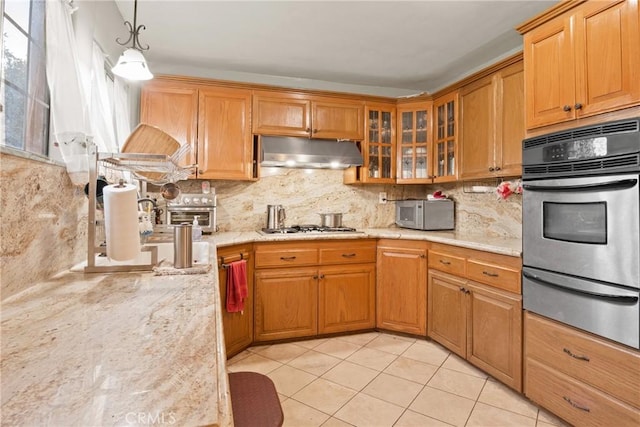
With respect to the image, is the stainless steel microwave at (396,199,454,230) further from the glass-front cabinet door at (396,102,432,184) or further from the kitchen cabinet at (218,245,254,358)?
the kitchen cabinet at (218,245,254,358)

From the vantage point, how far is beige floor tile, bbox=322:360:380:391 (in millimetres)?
2186

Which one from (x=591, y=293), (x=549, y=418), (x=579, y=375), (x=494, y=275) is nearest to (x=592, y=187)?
(x=591, y=293)

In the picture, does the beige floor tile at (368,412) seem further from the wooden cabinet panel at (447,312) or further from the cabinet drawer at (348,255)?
the cabinet drawer at (348,255)

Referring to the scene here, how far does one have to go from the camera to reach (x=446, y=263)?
2621 millimetres

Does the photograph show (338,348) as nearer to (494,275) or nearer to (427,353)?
(427,353)

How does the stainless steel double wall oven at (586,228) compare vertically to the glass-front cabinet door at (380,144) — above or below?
below

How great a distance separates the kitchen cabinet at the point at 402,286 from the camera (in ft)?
9.38

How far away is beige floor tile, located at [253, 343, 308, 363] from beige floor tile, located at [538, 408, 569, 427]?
5.21 feet

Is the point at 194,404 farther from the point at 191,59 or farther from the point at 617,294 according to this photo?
the point at 191,59

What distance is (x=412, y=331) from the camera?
9.50 feet

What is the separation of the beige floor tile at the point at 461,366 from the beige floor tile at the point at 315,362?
0.83m

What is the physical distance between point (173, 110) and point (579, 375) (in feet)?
10.9

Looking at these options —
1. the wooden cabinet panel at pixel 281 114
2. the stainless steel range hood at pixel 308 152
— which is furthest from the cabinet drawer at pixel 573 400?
the wooden cabinet panel at pixel 281 114

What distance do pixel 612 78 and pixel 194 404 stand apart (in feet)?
7.09
